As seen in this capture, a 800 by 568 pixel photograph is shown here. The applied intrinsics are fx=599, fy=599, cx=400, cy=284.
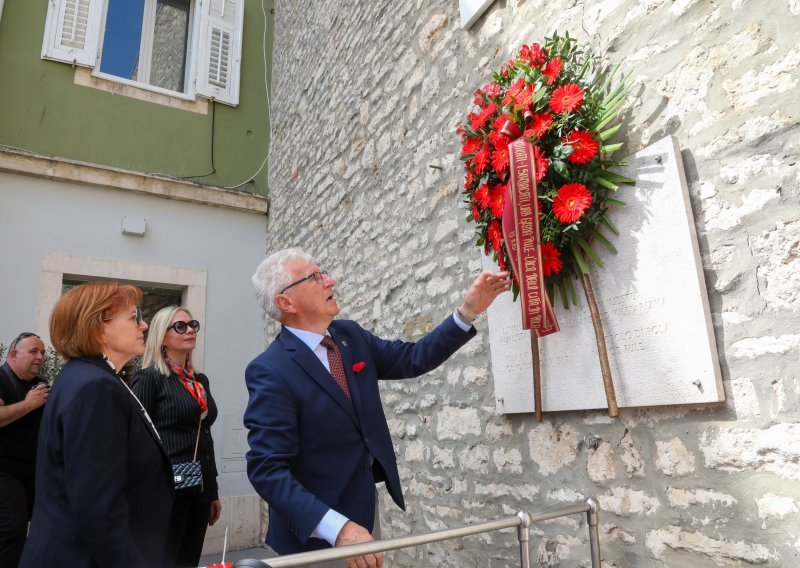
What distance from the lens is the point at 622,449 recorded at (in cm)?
215

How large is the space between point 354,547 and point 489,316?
148 cm

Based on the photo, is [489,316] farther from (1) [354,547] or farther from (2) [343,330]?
(1) [354,547]

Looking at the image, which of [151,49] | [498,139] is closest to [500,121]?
[498,139]

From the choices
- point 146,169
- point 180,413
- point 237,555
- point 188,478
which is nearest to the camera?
point 188,478

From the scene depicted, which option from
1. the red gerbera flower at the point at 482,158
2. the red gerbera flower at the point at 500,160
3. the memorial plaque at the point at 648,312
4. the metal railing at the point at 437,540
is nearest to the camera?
the metal railing at the point at 437,540

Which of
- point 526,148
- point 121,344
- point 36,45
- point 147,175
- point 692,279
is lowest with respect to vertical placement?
point 121,344

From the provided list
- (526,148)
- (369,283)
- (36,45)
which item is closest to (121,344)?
(526,148)

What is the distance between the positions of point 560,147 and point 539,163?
3.8 inches

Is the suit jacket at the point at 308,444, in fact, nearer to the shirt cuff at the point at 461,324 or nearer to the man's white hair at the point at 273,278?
the man's white hair at the point at 273,278

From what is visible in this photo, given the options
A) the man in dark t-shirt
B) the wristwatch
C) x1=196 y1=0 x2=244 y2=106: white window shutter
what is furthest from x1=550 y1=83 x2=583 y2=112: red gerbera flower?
x1=196 y1=0 x2=244 y2=106: white window shutter

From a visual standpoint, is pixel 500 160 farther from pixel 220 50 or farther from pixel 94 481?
pixel 220 50

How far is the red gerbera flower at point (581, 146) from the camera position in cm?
211

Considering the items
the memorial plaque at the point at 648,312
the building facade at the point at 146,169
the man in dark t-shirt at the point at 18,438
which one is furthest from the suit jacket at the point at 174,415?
the building facade at the point at 146,169

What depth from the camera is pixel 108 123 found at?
250 inches
